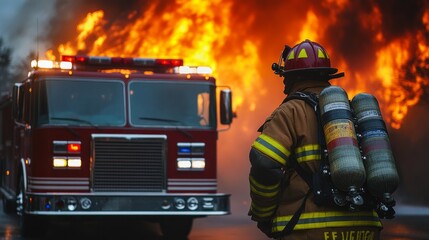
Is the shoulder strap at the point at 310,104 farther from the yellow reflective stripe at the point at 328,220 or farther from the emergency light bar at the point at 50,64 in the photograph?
the emergency light bar at the point at 50,64

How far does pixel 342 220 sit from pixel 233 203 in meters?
15.1

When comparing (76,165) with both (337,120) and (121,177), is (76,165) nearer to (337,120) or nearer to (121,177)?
(121,177)

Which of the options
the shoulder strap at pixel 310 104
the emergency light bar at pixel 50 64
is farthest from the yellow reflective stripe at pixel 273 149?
the emergency light bar at pixel 50 64

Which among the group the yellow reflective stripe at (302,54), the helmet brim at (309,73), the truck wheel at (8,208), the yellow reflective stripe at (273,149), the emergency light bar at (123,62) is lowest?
the truck wheel at (8,208)

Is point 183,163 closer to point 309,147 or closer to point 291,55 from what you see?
point 291,55

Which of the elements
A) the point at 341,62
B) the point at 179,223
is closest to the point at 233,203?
the point at 341,62

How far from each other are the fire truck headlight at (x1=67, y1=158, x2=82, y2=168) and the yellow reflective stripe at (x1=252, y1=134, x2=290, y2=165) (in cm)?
663

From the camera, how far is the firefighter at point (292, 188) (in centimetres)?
367

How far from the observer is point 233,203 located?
18.8 meters

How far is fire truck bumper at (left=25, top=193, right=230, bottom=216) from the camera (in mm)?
9828

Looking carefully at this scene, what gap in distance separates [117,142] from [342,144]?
6.75 meters

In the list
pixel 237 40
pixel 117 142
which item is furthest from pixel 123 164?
pixel 237 40

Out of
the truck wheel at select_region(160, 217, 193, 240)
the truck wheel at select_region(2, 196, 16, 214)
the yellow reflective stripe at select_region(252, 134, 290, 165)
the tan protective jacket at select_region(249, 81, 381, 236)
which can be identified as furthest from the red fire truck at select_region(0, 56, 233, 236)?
the yellow reflective stripe at select_region(252, 134, 290, 165)

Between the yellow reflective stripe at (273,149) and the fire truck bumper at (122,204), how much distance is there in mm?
6397
